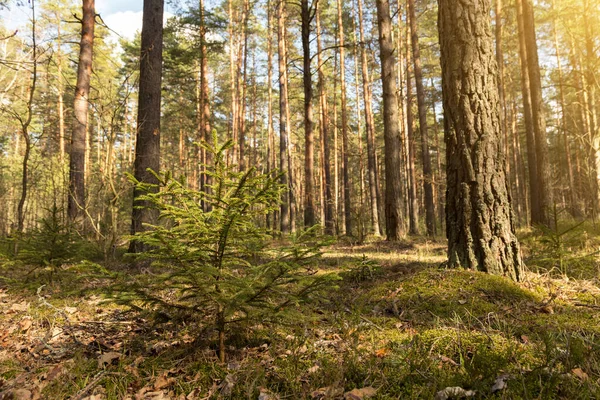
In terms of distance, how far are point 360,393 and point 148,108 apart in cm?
686

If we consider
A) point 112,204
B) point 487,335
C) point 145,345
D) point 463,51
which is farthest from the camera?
point 112,204

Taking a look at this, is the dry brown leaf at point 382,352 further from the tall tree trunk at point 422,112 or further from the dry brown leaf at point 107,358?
the tall tree trunk at point 422,112

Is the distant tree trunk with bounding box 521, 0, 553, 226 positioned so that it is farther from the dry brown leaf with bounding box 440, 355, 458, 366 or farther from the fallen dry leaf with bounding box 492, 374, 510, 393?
the fallen dry leaf with bounding box 492, 374, 510, 393

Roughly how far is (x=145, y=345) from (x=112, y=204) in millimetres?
3799

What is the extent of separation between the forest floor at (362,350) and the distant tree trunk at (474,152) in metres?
0.35

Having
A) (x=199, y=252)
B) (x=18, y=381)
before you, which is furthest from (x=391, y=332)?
(x=18, y=381)

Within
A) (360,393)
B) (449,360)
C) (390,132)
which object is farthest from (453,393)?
(390,132)

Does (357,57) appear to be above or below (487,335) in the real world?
above

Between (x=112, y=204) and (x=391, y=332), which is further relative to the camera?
(x=112, y=204)

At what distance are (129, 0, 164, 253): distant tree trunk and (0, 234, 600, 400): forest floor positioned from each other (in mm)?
3043

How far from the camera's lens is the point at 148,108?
22.1 ft

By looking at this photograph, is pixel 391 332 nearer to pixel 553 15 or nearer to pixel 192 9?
pixel 553 15

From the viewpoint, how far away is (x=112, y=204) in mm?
5539

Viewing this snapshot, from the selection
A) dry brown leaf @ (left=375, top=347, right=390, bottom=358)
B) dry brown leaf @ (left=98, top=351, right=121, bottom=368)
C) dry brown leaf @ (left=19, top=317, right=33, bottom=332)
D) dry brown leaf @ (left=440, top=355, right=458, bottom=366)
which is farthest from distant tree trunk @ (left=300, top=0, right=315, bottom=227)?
dry brown leaf @ (left=440, top=355, right=458, bottom=366)
